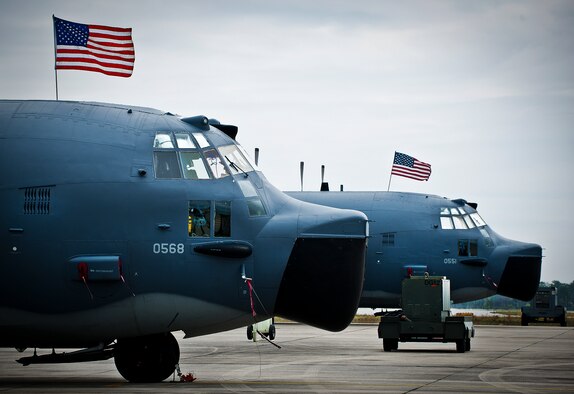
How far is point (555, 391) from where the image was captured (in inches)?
756

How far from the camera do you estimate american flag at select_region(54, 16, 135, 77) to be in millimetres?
22094

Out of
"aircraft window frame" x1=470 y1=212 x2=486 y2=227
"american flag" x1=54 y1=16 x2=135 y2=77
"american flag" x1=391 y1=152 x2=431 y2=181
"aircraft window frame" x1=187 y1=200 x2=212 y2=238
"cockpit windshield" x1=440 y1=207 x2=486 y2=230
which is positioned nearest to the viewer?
"aircraft window frame" x1=187 y1=200 x2=212 y2=238

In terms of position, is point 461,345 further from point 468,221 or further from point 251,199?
point 251,199

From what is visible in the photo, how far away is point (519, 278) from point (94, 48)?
26.5 metres

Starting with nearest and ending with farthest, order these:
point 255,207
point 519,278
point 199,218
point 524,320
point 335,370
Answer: point 199,218 < point 255,207 < point 335,370 < point 519,278 < point 524,320

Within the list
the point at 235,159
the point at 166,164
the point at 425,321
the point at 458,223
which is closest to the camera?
the point at 166,164

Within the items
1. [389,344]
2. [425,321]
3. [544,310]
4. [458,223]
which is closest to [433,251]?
[458,223]

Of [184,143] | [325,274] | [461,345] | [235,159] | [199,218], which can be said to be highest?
[184,143]

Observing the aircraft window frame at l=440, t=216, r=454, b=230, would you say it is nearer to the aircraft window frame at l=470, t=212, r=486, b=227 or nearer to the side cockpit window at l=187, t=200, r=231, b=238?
the aircraft window frame at l=470, t=212, r=486, b=227

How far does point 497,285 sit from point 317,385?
25370mm

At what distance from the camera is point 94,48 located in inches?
876

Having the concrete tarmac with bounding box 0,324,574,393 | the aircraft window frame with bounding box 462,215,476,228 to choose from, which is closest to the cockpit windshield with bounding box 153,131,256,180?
the concrete tarmac with bounding box 0,324,574,393

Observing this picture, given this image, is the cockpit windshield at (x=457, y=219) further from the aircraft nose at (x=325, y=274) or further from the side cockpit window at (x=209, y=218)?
the side cockpit window at (x=209, y=218)

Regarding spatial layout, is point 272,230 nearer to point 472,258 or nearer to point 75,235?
point 75,235
